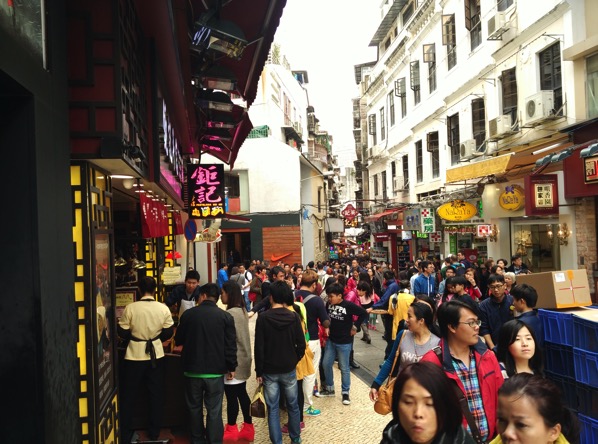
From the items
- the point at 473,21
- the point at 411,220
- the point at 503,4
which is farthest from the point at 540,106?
the point at 411,220

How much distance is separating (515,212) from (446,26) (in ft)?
28.6

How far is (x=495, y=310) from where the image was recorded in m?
7.07

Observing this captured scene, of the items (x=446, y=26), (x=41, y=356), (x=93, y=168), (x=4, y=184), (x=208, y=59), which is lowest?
(x=41, y=356)

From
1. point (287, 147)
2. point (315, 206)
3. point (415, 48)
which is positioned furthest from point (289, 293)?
point (315, 206)

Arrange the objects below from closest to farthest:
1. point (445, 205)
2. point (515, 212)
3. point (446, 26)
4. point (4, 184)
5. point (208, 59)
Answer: point (4, 184) → point (208, 59) → point (515, 212) → point (445, 205) → point (446, 26)

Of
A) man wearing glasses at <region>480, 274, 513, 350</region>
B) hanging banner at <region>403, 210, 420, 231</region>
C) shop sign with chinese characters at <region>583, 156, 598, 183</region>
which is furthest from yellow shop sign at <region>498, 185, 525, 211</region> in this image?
man wearing glasses at <region>480, 274, 513, 350</region>

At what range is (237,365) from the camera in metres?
5.99

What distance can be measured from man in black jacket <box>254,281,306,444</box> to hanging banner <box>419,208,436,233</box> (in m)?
14.8

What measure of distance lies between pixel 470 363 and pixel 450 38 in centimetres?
1809

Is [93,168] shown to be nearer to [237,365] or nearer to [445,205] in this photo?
[237,365]

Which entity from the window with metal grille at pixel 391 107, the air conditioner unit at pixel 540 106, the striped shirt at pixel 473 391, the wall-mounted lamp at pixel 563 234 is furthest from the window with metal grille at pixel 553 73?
the window with metal grille at pixel 391 107

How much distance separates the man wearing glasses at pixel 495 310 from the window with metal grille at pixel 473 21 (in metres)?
12.3

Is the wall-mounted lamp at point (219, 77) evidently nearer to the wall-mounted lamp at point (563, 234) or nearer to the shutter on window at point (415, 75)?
the wall-mounted lamp at point (563, 234)

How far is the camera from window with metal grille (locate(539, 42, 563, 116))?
12452mm
